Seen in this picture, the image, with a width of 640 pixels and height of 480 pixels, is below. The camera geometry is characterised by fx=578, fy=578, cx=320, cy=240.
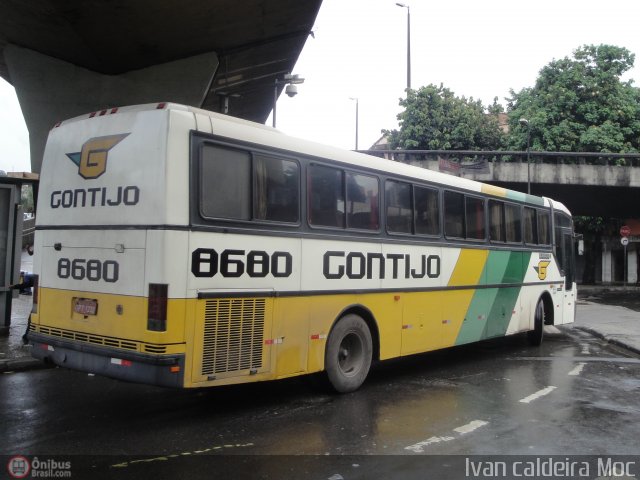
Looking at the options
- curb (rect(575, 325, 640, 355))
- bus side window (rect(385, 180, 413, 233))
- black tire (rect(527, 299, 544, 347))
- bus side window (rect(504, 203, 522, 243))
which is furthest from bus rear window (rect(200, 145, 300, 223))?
curb (rect(575, 325, 640, 355))

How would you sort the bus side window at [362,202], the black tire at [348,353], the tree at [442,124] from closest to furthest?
1. the black tire at [348,353]
2. the bus side window at [362,202]
3. the tree at [442,124]

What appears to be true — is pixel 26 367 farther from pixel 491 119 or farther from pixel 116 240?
pixel 491 119

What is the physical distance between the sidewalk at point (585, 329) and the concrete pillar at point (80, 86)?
4729 mm

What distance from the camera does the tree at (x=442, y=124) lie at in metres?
37.2

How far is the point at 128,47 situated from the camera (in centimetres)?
1360

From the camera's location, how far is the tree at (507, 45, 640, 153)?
34.8 meters

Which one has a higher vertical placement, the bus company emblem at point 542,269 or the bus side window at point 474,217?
the bus side window at point 474,217

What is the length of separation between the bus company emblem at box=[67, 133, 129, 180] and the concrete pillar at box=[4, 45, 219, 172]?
942 cm

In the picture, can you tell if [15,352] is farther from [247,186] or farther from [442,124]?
[442,124]

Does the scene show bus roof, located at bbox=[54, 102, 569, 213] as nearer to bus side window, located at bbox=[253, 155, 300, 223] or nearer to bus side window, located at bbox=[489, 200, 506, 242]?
bus side window, located at bbox=[253, 155, 300, 223]

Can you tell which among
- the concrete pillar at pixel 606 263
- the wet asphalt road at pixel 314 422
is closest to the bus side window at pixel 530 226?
the wet asphalt road at pixel 314 422

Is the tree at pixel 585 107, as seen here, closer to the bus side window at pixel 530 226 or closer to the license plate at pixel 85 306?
the bus side window at pixel 530 226

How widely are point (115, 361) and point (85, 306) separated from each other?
2.62 feet

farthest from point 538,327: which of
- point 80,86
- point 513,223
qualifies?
point 80,86
